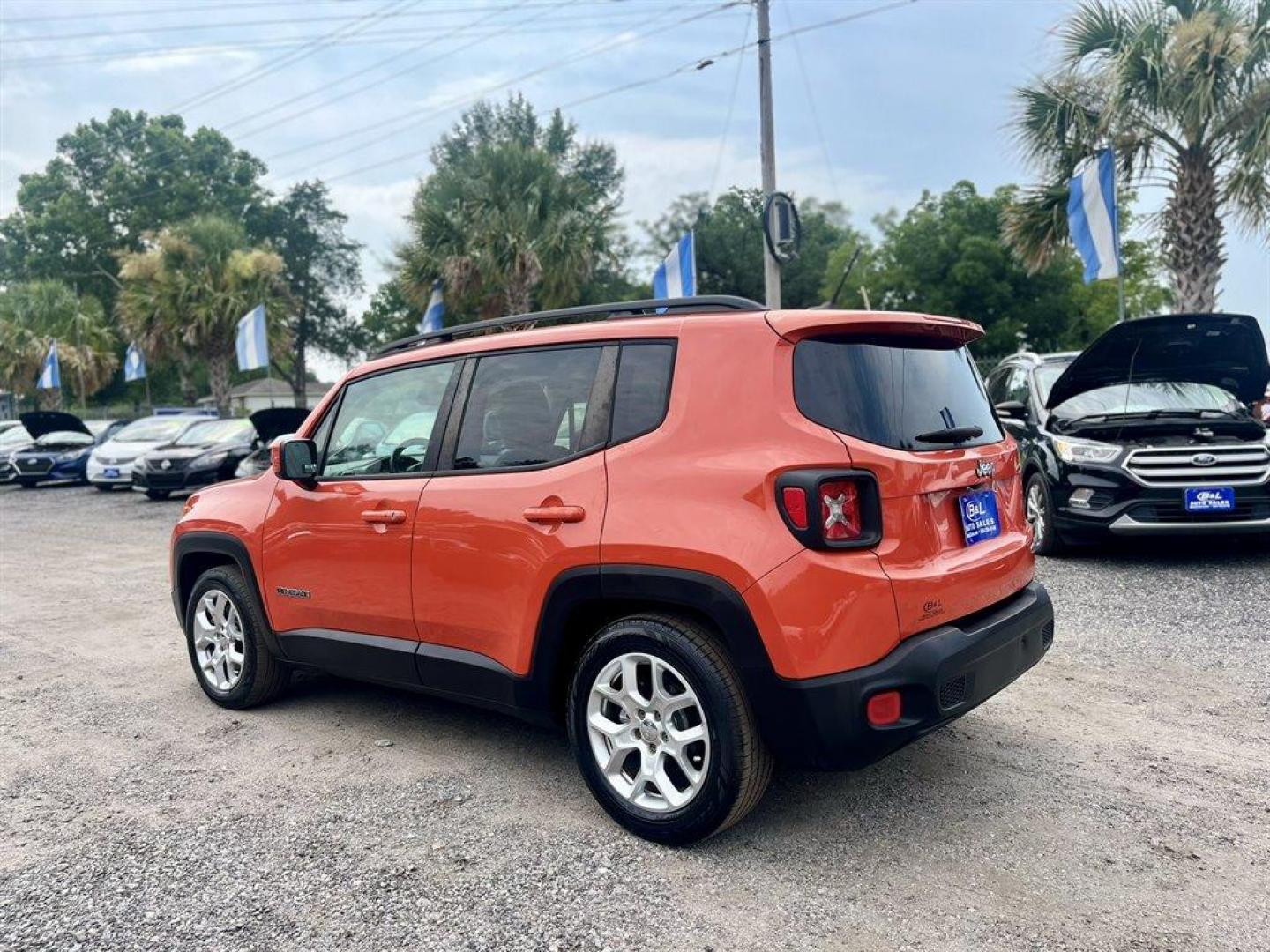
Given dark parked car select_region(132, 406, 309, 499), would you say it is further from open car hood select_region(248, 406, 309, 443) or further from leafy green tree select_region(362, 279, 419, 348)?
leafy green tree select_region(362, 279, 419, 348)

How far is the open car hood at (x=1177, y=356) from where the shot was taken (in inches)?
280

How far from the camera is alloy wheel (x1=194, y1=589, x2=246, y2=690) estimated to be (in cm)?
474

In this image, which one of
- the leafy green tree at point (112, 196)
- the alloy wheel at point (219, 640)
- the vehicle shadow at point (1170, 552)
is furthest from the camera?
the leafy green tree at point (112, 196)

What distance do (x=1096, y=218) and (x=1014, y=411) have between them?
5.34 metres

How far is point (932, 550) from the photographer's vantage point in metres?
3.00

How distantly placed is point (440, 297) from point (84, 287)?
37.4m

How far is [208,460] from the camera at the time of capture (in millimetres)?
16484

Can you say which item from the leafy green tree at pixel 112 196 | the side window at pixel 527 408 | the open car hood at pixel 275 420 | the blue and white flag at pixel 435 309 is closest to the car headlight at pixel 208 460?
the open car hood at pixel 275 420

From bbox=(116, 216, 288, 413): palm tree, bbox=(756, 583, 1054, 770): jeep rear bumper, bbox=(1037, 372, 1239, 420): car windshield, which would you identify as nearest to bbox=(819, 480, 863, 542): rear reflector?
bbox=(756, 583, 1054, 770): jeep rear bumper

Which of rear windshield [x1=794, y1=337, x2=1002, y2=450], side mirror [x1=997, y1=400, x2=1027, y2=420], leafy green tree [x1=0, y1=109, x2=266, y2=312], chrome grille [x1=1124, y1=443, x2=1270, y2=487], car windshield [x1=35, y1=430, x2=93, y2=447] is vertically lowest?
chrome grille [x1=1124, y1=443, x2=1270, y2=487]

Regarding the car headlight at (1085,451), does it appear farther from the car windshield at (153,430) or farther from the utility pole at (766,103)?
the car windshield at (153,430)

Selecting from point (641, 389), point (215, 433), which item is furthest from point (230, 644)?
point (215, 433)

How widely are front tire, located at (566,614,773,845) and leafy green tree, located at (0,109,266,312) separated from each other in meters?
51.6

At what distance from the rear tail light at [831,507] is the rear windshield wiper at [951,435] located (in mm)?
371
